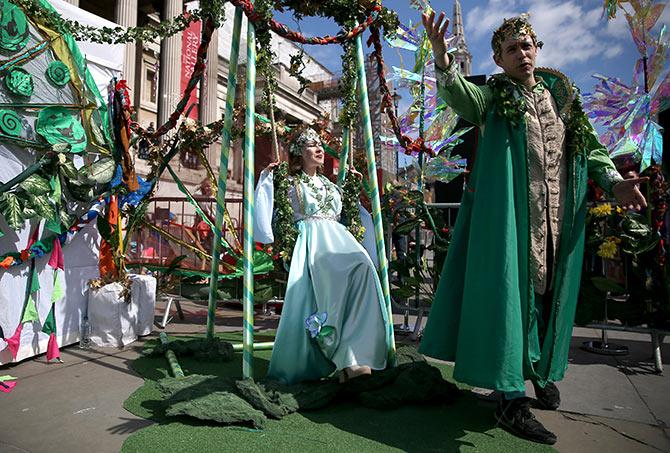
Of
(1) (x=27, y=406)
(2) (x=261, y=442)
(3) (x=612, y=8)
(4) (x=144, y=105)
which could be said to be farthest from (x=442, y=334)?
(4) (x=144, y=105)

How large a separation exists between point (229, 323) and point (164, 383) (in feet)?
8.55

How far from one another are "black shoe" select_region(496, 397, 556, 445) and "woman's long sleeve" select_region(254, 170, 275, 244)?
1627mm

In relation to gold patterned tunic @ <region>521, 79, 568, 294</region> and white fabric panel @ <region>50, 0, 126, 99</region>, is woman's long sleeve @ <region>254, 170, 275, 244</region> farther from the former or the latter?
white fabric panel @ <region>50, 0, 126, 99</region>

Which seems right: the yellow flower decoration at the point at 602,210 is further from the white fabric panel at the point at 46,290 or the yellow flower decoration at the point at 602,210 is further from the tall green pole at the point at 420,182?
the white fabric panel at the point at 46,290

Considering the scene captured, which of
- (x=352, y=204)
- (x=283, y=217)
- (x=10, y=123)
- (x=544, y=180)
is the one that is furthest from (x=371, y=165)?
(x=10, y=123)

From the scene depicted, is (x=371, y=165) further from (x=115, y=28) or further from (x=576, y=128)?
(x=115, y=28)

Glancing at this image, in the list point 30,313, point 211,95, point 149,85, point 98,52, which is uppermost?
point 149,85

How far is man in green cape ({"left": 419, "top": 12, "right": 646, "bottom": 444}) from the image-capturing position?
2.18m

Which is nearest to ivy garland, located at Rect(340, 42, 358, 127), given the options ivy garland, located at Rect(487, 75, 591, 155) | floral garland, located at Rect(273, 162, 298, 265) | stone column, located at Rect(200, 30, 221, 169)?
floral garland, located at Rect(273, 162, 298, 265)

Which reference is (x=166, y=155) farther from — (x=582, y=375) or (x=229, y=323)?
(x=582, y=375)

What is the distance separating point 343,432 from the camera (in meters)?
2.19

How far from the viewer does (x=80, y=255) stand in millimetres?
3799

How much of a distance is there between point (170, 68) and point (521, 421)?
1801 centimetres

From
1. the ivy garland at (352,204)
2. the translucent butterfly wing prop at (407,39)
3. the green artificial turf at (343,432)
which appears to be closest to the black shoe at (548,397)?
the green artificial turf at (343,432)
